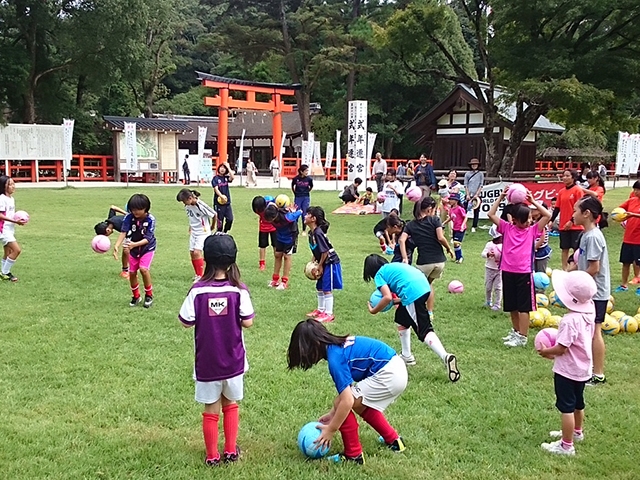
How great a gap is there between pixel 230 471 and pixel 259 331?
3186 mm

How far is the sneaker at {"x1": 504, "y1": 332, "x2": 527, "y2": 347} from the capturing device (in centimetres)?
658

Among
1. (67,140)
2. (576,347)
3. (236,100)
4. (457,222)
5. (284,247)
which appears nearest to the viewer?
(576,347)

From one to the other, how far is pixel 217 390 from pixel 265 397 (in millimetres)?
1280

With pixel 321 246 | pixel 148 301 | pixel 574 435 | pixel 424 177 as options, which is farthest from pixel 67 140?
pixel 574 435

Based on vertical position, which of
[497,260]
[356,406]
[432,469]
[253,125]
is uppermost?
[253,125]

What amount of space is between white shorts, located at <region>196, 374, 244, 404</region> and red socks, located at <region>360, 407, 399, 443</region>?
2.88ft

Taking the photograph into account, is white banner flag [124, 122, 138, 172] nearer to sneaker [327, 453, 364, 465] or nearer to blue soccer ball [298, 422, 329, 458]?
blue soccer ball [298, 422, 329, 458]

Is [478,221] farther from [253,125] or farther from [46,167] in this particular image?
[253,125]

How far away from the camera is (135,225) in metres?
7.58

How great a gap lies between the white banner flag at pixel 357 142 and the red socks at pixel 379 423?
1985 cm

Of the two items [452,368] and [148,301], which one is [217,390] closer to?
[452,368]

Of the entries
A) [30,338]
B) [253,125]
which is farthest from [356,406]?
[253,125]

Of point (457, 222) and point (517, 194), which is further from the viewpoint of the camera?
point (457, 222)

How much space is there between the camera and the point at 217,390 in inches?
152
